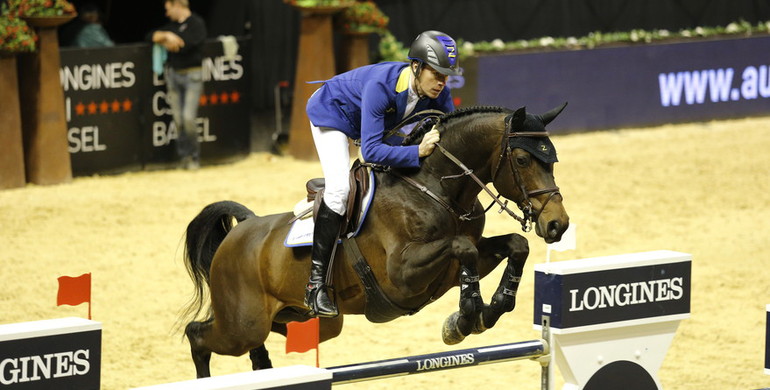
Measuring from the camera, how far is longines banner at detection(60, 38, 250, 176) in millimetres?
13117

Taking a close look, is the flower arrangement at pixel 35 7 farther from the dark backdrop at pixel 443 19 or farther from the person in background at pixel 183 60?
the dark backdrop at pixel 443 19

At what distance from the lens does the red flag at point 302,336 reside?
472 cm

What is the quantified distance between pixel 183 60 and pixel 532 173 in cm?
864

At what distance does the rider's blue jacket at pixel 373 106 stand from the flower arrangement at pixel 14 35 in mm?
6950

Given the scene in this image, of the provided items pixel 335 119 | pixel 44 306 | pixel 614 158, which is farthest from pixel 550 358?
pixel 614 158

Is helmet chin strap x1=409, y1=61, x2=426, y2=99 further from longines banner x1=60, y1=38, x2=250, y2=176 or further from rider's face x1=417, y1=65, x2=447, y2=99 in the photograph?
longines banner x1=60, y1=38, x2=250, y2=176

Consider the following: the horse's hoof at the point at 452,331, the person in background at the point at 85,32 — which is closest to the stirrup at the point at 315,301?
the horse's hoof at the point at 452,331

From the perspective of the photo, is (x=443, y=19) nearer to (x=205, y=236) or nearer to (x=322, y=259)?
(x=205, y=236)

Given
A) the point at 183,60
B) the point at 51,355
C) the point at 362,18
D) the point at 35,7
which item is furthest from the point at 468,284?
the point at 362,18

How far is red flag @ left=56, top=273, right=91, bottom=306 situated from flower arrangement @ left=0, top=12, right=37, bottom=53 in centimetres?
738

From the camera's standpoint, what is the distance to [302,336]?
15.6ft

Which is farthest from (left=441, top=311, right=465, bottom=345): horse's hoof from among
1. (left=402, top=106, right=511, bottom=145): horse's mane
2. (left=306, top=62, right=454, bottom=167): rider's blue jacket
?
(left=402, top=106, right=511, bottom=145): horse's mane

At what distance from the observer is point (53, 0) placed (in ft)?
40.9

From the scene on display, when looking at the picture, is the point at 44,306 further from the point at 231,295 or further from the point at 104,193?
the point at 104,193
